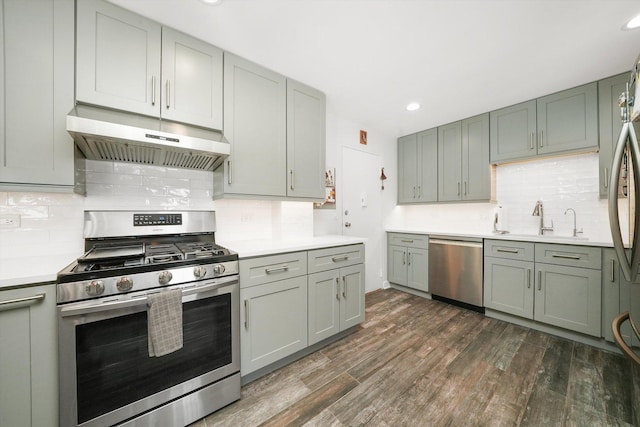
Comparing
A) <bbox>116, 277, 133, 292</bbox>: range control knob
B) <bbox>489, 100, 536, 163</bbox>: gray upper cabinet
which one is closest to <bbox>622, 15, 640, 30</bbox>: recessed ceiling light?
<bbox>489, 100, 536, 163</bbox>: gray upper cabinet

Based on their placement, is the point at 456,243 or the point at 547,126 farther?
the point at 456,243

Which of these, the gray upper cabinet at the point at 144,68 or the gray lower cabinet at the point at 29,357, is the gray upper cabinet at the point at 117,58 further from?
the gray lower cabinet at the point at 29,357

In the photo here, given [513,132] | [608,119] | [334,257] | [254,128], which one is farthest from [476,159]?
[254,128]

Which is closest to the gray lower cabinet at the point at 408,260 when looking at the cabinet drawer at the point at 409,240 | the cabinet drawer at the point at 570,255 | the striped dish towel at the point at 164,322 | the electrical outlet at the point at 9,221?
the cabinet drawer at the point at 409,240

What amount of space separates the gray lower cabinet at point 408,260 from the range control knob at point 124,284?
10.6ft

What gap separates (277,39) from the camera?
176 cm

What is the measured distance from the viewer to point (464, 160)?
3.26 meters

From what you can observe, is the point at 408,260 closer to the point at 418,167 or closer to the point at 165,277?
the point at 418,167

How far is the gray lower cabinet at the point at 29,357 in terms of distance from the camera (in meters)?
1.03

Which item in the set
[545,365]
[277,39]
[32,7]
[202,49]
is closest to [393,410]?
[545,365]

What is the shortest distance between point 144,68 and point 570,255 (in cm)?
383

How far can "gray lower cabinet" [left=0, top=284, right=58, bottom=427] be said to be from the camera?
3.38ft

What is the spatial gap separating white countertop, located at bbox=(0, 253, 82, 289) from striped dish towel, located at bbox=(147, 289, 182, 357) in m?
0.43

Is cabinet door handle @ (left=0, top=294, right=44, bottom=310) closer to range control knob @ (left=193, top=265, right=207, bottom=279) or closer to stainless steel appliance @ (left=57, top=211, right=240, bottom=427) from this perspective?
stainless steel appliance @ (left=57, top=211, right=240, bottom=427)
